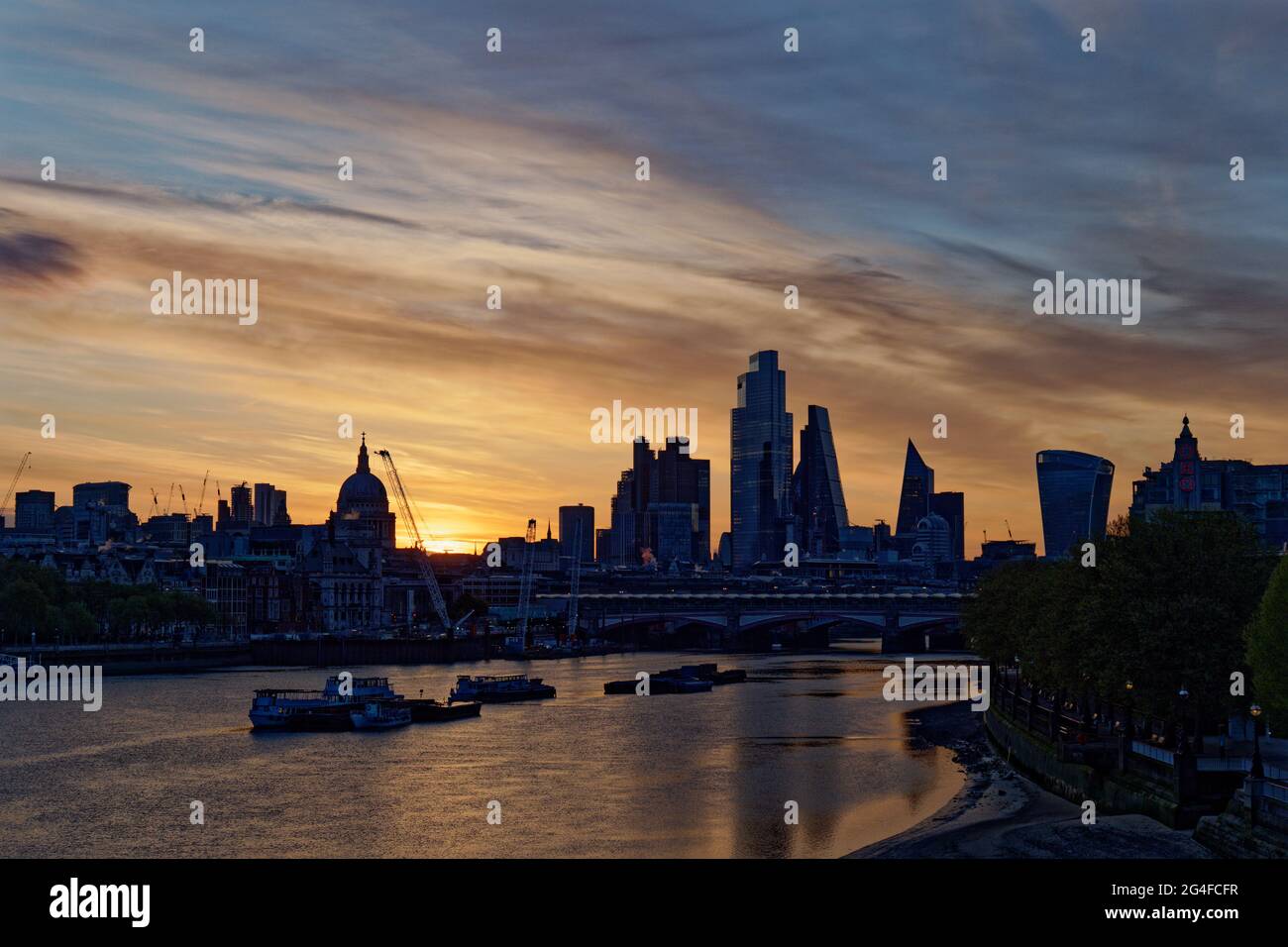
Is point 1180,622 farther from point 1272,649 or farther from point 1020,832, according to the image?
point 1020,832

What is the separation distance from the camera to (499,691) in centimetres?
10356

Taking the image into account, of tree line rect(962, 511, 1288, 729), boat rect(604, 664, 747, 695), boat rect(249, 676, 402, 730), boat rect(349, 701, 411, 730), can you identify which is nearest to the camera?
tree line rect(962, 511, 1288, 729)

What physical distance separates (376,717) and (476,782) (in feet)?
83.8

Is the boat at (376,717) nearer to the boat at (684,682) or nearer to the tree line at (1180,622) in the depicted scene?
the boat at (684,682)

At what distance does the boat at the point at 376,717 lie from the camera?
83125 millimetres

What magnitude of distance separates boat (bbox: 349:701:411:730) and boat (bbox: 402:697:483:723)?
2311mm

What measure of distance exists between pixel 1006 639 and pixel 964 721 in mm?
4910

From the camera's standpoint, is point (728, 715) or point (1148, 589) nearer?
point (1148, 589)

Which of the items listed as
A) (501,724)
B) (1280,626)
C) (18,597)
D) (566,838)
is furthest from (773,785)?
(18,597)

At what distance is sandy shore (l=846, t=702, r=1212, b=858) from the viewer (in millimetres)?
38625

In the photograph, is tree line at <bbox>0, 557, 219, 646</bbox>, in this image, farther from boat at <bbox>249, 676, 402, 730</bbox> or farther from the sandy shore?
the sandy shore

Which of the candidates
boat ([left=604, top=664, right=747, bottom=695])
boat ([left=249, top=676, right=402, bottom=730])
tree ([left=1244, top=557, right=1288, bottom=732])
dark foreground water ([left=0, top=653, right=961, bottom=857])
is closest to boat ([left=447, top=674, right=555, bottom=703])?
dark foreground water ([left=0, top=653, right=961, bottom=857])
